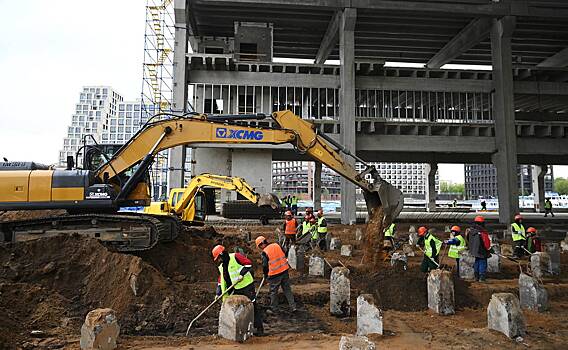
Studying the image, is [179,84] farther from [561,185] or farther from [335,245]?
[561,185]

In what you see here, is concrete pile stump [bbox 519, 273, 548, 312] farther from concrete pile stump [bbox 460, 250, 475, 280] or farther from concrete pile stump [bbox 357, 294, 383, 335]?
concrete pile stump [bbox 357, 294, 383, 335]

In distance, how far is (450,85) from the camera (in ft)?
86.7

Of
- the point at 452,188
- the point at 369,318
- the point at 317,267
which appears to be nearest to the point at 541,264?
the point at 317,267

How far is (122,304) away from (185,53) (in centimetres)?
1959

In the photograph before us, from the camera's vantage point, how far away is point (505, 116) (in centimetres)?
2517

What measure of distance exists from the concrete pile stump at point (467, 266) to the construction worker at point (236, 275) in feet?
20.1

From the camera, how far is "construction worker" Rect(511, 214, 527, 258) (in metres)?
11.8

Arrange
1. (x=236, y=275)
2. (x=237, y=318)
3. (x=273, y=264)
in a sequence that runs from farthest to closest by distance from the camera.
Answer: (x=273, y=264), (x=236, y=275), (x=237, y=318)

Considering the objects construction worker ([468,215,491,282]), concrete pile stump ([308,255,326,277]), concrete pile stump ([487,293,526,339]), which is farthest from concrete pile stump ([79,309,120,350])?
construction worker ([468,215,491,282])

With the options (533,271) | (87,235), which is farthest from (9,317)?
(533,271)

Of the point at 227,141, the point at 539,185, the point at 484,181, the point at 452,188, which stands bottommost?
the point at 227,141

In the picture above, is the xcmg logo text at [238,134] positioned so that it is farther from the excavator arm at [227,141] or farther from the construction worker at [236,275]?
the construction worker at [236,275]

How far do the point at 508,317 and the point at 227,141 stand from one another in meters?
7.18

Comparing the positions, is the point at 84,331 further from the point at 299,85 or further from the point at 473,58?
the point at 473,58
